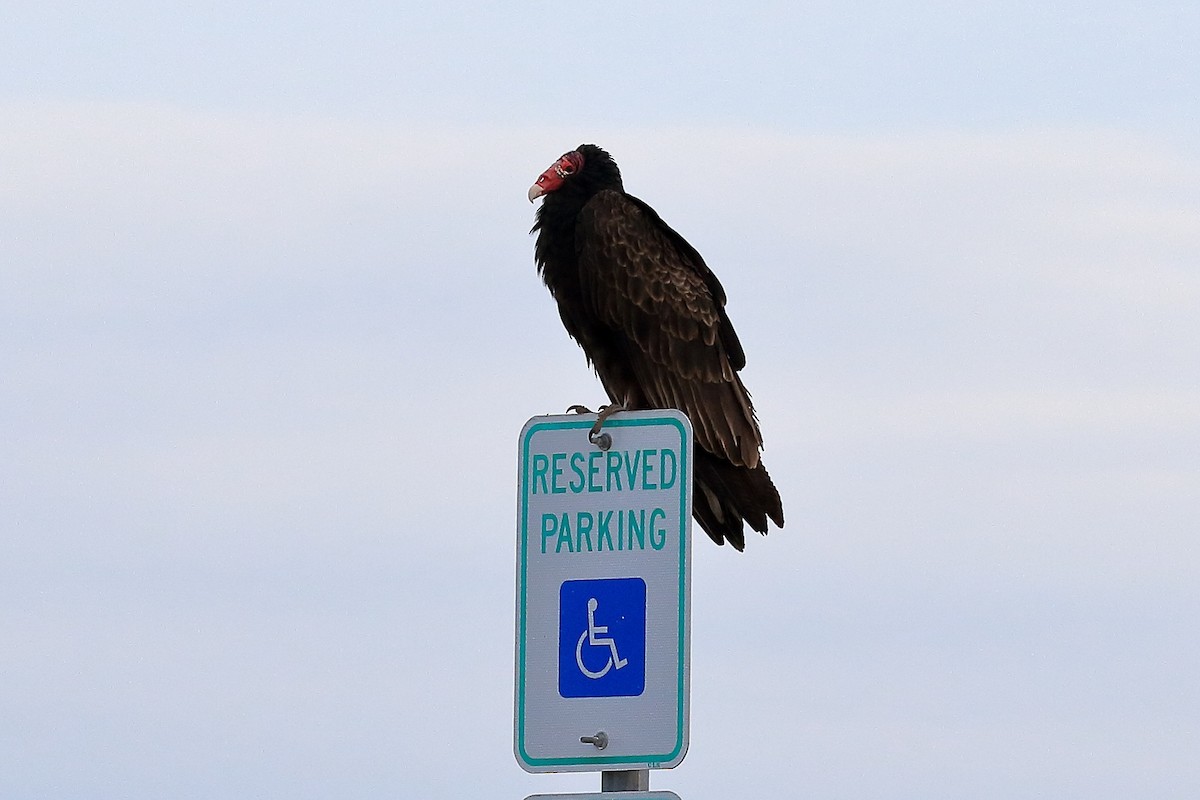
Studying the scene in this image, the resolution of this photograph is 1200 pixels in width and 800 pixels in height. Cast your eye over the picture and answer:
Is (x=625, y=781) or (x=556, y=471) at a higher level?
(x=556, y=471)

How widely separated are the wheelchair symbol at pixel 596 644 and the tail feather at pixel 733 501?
250cm

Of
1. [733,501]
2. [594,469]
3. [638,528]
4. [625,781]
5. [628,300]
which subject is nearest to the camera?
[625,781]

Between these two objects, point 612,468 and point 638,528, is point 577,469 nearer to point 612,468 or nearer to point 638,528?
point 612,468

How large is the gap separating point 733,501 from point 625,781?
2.74m

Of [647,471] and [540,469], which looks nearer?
[647,471]

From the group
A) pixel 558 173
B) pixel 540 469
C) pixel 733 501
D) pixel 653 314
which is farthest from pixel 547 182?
pixel 540 469

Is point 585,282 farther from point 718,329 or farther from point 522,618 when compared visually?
point 522,618

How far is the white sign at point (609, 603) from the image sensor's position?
8.11 feet

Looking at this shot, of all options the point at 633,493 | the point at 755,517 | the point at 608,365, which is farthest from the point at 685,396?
the point at 633,493

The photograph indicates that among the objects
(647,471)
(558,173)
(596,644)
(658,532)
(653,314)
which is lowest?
(596,644)

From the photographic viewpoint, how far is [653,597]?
251 centimetres

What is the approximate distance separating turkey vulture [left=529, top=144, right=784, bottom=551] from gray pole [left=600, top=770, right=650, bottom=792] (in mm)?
3251

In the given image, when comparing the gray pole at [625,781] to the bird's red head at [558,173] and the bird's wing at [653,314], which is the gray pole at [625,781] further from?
the bird's red head at [558,173]

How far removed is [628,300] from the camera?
19.6 ft
